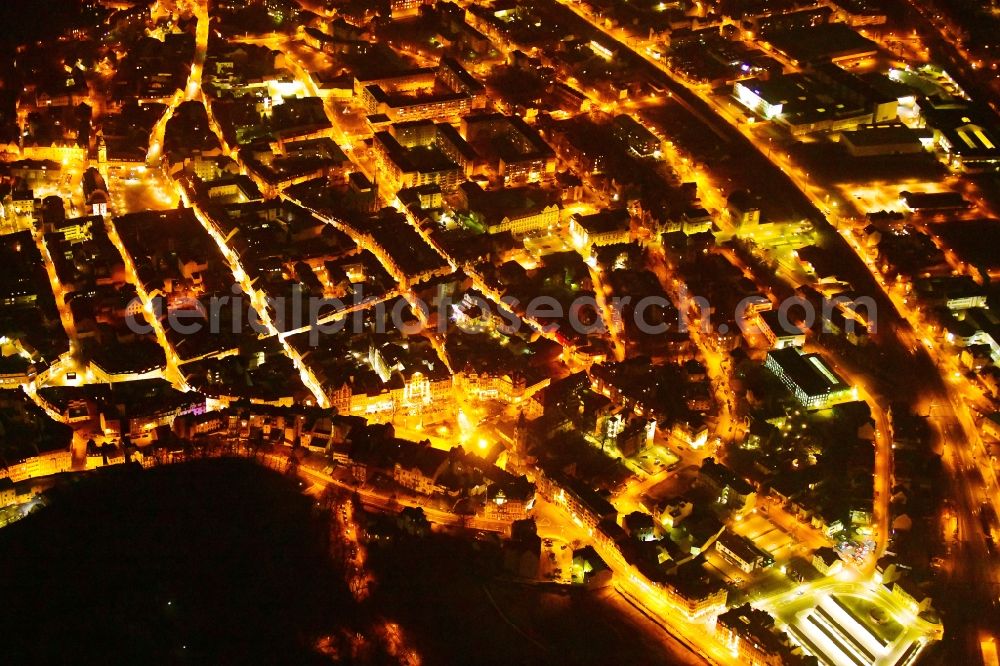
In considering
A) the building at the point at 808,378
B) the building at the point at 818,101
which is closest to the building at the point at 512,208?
the building at the point at 808,378

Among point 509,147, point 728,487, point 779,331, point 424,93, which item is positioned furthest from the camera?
point 424,93

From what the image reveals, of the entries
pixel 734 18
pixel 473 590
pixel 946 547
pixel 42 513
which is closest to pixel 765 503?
pixel 946 547

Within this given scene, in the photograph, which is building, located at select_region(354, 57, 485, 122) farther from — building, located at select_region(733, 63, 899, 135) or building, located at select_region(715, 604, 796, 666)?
building, located at select_region(715, 604, 796, 666)

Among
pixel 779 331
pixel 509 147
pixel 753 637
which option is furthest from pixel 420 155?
pixel 753 637

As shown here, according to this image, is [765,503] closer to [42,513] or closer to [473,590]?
[473,590]

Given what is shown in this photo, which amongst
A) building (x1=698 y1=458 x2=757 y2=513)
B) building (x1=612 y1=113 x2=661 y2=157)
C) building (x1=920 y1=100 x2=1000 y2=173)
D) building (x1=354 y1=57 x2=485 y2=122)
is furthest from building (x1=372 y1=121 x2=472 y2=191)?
building (x1=920 y1=100 x2=1000 y2=173)

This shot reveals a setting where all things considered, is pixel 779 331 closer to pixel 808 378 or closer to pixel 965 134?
pixel 808 378

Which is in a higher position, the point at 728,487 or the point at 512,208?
the point at 512,208

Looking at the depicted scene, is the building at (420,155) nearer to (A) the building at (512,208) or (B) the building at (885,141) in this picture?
(A) the building at (512,208)

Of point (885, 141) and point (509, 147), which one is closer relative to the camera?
point (509, 147)
